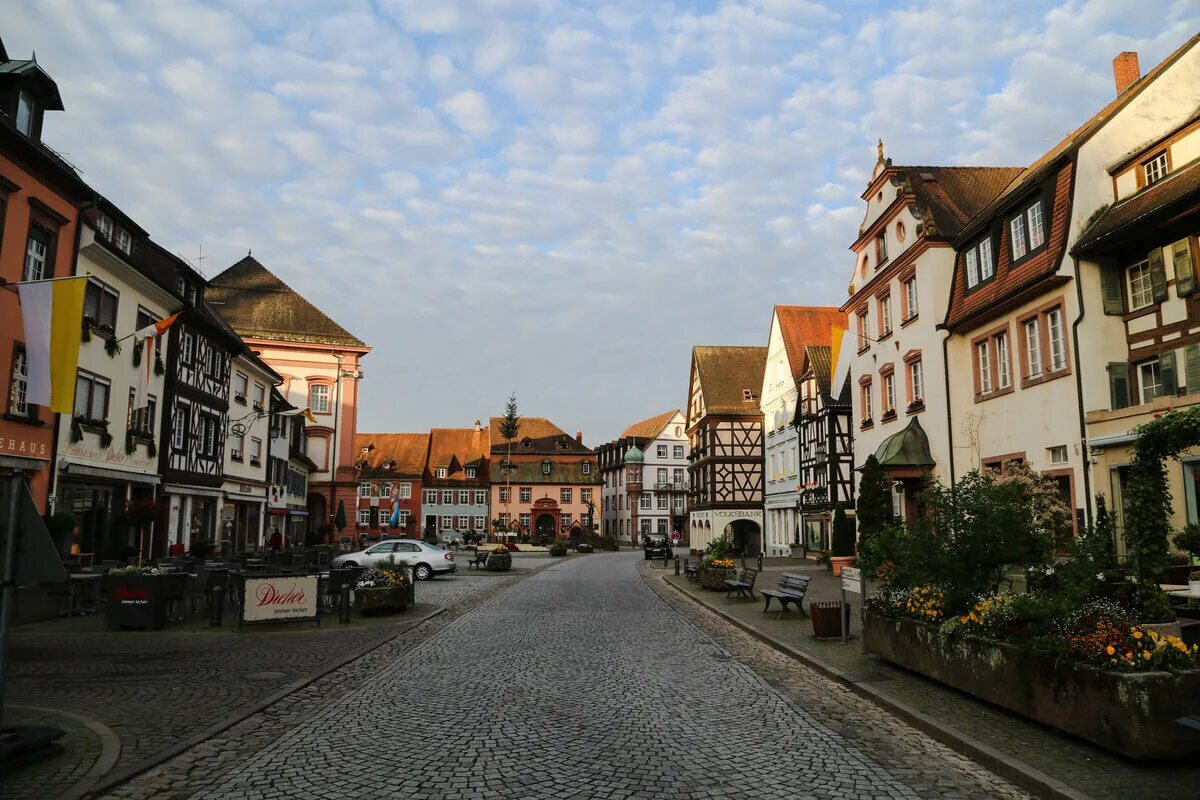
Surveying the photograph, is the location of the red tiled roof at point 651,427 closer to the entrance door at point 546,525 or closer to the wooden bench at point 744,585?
the entrance door at point 546,525

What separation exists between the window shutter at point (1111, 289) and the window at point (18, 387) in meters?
23.5

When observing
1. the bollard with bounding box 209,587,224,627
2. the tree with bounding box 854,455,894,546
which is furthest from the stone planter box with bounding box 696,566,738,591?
the bollard with bounding box 209,587,224,627

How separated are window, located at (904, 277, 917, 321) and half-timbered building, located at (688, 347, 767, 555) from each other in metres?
27.7

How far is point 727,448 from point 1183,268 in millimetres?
39448

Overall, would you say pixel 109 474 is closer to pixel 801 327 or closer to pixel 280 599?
pixel 280 599

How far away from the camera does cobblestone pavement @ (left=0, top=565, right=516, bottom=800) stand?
22.7 ft

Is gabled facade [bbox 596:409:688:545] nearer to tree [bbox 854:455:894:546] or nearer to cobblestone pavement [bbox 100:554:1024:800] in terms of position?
tree [bbox 854:455:894:546]

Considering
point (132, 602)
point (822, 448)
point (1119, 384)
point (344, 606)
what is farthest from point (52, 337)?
point (822, 448)

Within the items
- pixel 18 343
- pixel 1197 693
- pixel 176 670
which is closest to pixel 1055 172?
pixel 1197 693

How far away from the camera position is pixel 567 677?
10.5 metres

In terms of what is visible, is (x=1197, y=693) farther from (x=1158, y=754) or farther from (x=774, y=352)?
(x=774, y=352)

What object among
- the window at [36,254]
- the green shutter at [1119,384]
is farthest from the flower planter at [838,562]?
the window at [36,254]

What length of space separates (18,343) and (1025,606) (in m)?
20.6

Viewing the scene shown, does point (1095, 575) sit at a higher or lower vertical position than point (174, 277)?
lower
